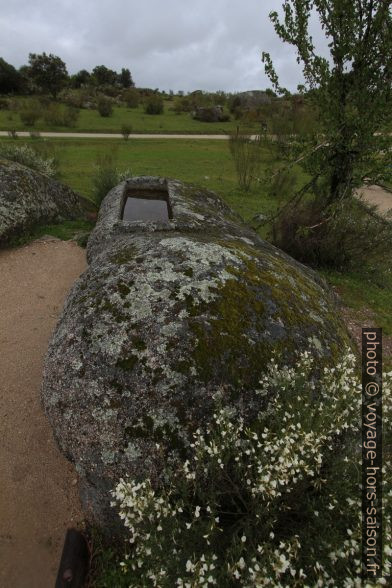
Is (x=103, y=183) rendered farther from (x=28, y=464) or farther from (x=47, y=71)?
(x=47, y=71)

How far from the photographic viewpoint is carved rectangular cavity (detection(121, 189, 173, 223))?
8484 millimetres

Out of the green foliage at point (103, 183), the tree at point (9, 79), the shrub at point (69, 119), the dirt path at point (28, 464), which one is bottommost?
the dirt path at point (28, 464)

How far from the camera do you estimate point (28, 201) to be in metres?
10.2

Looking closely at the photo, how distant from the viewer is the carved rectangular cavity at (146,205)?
8484 mm

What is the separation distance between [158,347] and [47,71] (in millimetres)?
46752

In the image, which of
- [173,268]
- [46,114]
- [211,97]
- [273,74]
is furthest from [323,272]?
[211,97]

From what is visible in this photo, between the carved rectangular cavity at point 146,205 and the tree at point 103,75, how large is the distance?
55181 millimetres

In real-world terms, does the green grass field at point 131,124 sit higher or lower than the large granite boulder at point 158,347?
higher

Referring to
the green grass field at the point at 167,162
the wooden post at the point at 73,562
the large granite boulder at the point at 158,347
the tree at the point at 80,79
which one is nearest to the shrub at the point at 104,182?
the green grass field at the point at 167,162

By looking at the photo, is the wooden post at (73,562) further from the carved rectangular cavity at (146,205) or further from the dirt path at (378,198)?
the dirt path at (378,198)

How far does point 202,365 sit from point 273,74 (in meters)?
7.96

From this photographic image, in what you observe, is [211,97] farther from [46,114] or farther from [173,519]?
[173,519]

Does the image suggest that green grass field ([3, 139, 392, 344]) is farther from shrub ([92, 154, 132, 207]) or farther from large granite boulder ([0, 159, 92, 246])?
shrub ([92, 154, 132, 207])

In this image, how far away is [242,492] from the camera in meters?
3.20
